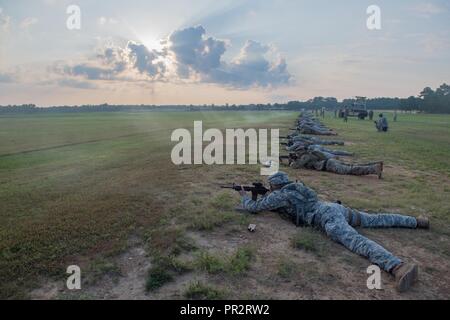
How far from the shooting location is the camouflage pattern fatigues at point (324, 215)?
20.6ft

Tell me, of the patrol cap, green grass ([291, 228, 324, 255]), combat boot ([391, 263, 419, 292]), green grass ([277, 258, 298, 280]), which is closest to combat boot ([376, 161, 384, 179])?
the patrol cap

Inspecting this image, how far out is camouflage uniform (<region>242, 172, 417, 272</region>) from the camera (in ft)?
20.7

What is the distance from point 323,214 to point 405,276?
6.71ft

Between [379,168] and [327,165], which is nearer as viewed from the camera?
[379,168]

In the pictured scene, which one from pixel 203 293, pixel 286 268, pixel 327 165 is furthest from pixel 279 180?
pixel 327 165

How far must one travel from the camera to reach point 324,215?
6703mm

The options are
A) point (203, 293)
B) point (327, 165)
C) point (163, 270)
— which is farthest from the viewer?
point (327, 165)

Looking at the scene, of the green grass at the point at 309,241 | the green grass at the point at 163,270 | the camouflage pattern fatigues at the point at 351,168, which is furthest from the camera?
the camouflage pattern fatigues at the point at 351,168

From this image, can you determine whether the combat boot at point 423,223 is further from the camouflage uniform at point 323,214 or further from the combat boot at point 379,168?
the combat boot at point 379,168

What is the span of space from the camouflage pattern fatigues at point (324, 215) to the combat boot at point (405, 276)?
885 millimetres

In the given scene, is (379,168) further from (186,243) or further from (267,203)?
(186,243)

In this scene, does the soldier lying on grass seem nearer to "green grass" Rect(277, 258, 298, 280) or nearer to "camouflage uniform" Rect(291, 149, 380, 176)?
"green grass" Rect(277, 258, 298, 280)

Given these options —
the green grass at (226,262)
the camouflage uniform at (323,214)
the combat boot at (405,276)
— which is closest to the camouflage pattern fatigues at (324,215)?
the camouflage uniform at (323,214)
